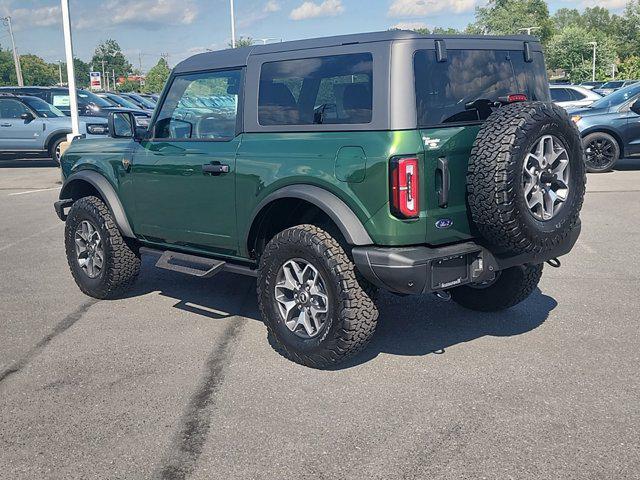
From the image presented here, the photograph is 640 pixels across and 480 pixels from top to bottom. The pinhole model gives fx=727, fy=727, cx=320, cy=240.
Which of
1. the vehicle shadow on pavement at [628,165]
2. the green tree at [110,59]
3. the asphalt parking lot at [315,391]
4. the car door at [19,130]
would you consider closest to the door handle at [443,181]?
the asphalt parking lot at [315,391]

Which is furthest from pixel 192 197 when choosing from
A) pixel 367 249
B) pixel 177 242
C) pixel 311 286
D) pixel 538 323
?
pixel 538 323

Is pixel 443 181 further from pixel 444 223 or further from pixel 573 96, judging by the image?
pixel 573 96

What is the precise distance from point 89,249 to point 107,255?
1.18ft

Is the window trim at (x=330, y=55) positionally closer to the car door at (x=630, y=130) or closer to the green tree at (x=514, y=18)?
the car door at (x=630, y=130)

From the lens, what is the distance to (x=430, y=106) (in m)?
4.09

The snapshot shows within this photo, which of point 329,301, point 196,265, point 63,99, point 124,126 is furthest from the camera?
point 63,99

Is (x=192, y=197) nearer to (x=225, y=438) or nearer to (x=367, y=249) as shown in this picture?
(x=367, y=249)

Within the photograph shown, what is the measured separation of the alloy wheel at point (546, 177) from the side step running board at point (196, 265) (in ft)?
6.03

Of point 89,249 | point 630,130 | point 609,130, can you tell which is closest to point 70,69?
point 89,249

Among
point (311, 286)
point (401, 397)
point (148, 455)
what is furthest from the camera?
point (311, 286)

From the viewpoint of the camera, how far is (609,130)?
13.5 metres

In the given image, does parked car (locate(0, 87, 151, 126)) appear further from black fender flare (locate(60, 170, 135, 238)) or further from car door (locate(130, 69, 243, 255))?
car door (locate(130, 69, 243, 255))

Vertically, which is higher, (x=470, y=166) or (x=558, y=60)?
(x=558, y=60)

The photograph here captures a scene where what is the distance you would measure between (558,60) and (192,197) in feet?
268
